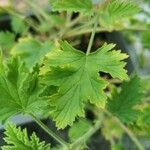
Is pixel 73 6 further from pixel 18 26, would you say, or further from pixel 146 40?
pixel 18 26

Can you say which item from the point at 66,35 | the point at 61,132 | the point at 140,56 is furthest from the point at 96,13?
the point at 140,56

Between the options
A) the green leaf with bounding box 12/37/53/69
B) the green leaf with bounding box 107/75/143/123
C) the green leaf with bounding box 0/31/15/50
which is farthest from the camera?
the green leaf with bounding box 0/31/15/50

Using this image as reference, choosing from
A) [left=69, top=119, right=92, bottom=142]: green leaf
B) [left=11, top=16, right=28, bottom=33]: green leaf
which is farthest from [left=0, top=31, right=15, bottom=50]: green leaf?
[left=69, top=119, right=92, bottom=142]: green leaf

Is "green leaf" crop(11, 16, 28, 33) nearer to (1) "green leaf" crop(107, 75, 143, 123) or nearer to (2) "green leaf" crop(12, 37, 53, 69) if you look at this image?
(2) "green leaf" crop(12, 37, 53, 69)

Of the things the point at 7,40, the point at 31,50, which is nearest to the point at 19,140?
the point at 31,50

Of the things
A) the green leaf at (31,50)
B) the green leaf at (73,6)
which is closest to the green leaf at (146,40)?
the green leaf at (31,50)

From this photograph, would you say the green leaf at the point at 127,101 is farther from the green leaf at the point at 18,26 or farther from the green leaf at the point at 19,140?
the green leaf at the point at 18,26
